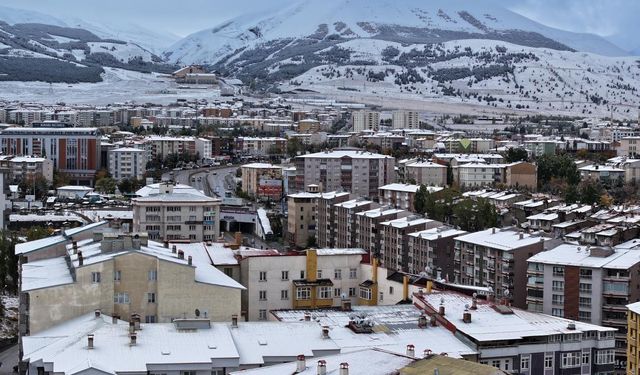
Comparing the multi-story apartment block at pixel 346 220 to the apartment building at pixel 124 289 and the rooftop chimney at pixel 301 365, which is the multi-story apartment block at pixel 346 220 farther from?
the rooftop chimney at pixel 301 365

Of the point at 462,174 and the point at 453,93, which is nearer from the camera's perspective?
the point at 462,174

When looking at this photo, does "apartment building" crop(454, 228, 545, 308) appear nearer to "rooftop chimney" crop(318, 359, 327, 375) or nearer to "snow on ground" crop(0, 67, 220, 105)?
"rooftop chimney" crop(318, 359, 327, 375)

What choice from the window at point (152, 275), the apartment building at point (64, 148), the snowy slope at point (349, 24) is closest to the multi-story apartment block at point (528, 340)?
the window at point (152, 275)

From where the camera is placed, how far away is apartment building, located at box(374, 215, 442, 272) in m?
18.6

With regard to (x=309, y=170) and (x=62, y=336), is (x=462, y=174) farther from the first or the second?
(x=62, y=336)

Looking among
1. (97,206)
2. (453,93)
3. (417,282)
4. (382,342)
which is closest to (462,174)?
(97,206)

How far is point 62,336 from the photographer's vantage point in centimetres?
884

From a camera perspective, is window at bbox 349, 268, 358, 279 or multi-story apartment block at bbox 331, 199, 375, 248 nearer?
window at bbox 349, 268, 358, 279

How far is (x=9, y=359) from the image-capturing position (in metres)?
12.7

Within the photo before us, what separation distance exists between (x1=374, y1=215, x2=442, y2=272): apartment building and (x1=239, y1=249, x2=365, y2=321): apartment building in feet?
20.7

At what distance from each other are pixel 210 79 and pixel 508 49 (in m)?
22.1

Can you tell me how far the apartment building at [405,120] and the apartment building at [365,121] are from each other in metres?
0.84

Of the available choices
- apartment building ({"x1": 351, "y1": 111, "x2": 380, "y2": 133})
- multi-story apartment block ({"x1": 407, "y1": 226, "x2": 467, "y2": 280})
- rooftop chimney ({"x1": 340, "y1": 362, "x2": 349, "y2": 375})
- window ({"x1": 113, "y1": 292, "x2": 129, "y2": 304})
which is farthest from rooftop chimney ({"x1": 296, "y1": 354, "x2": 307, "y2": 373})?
apartment building ({"x1": 351, "y1": 111, "x2": 380, "y2": 133})

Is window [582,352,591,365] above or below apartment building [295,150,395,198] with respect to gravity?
below
